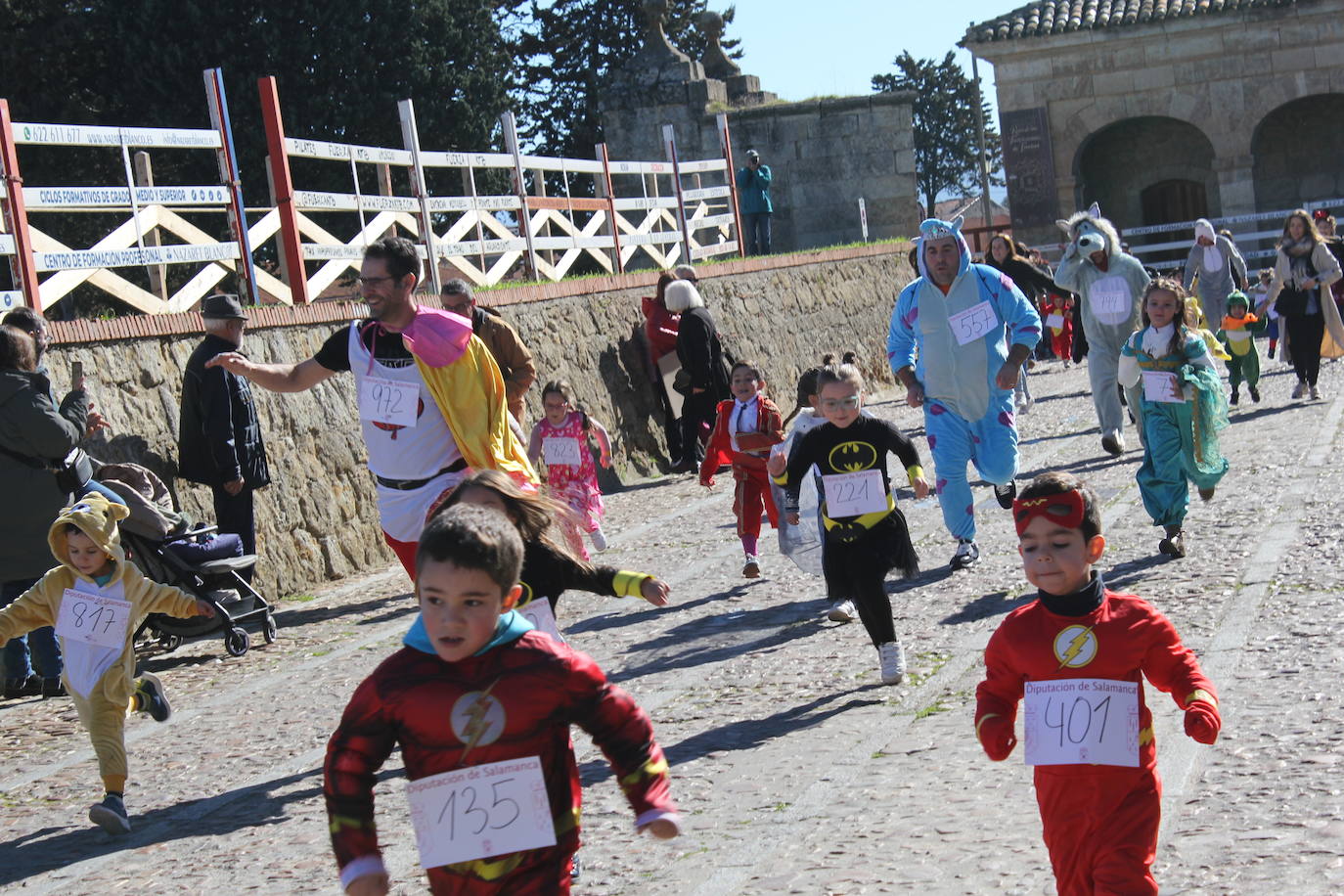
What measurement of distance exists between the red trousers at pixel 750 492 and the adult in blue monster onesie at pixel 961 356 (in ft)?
3.10

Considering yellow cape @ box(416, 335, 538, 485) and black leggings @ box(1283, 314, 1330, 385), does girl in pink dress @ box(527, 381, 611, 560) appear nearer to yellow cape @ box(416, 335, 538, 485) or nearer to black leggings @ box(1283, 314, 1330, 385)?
yellow cape @ box(416, 335, 538, 485)

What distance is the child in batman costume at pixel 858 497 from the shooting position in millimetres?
7062

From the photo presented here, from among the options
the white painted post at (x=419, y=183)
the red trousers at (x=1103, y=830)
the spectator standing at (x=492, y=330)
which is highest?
the white painted post at (x=419, y=183)

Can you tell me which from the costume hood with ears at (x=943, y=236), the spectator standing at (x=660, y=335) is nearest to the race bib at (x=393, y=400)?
the costume hood with ears at (x=943, y=236)

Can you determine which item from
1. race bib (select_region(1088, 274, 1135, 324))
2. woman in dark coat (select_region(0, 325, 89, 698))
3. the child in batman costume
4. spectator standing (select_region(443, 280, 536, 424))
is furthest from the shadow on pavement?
race bib (select_region(1088, 274, 1135, 324))

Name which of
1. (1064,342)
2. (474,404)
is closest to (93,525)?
(474,404)

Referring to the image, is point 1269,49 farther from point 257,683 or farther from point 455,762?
point 455,762

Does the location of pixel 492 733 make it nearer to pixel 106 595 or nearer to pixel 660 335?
pixel 106 595

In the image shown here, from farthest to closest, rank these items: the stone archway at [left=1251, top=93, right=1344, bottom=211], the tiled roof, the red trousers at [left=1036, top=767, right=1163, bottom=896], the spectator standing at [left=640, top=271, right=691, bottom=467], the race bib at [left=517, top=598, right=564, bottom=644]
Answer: the stone archway at [left=1251, top=93, right=1344, bottom=211] → the tiled roof → the spectator standing at [left=640, top=271, right=691, bottom=467] → the race bib at [left=517, top=598, right=564, bottom=644] → the red trousers at [left=1036, top=767, right=1163, bottom=896]

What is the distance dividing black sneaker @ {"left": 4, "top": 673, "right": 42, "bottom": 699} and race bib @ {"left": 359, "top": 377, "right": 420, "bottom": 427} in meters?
3.41

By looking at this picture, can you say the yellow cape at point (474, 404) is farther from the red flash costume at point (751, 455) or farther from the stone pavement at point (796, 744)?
the red flash costume at point (751, 455)

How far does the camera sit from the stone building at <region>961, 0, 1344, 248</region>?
3634cm

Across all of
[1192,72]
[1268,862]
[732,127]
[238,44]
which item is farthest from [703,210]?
[1268,862]

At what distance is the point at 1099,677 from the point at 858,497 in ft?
11.3
